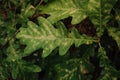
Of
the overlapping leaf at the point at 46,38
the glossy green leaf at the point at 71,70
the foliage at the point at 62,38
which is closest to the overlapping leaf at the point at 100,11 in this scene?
the foliage at the point at 62,38

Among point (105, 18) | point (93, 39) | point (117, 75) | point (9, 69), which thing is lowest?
point (9, 69)

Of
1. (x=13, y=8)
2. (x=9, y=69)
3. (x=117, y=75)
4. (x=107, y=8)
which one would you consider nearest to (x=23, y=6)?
(x=13, y=8)

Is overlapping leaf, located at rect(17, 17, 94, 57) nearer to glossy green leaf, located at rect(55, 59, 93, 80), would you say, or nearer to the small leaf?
glossy green leaf, located at rect(55, 59, 93, 80)

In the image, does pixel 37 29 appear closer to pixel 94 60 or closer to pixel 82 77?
pixel 82 77

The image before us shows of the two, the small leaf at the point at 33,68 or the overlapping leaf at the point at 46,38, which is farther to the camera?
the small leaf at the point at 33,68

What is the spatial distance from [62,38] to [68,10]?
0.18 meters

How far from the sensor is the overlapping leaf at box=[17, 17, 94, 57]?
1597mm

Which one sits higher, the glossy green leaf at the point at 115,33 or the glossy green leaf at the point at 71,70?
the glossy green leaf at the point at 115,33

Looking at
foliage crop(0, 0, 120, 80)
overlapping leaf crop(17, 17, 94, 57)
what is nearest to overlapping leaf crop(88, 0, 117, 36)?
foliage crop(0, 0, 120, 80)

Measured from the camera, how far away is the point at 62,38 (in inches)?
64.5

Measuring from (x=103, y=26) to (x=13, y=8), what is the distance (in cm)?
88

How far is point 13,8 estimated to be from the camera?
227 centimetres

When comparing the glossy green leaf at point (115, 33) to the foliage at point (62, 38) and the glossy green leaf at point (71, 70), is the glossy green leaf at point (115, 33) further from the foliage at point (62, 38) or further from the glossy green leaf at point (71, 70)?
the glossy green leaf at point (71, 70)

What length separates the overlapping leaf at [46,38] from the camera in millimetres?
1597
